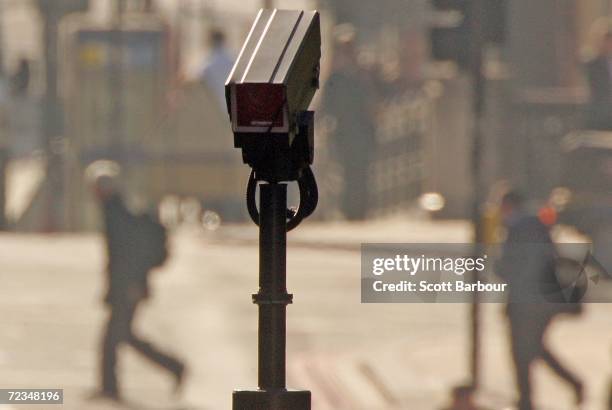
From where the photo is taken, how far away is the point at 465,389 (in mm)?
11109

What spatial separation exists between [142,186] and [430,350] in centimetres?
919

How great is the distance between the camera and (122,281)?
40.4ft

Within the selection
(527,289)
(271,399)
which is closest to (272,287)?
(271,399)

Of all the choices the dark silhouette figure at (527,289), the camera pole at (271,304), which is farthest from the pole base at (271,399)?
the dark silhouette figure at (527,289)

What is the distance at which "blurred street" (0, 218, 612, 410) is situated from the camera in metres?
11.7

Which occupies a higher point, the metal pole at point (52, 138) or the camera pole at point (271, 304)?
the metal pole at point (52, 138)

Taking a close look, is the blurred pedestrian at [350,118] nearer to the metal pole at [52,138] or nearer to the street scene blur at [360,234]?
the street scene blur at [360,234]

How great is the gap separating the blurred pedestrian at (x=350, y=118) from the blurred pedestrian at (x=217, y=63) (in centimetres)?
92

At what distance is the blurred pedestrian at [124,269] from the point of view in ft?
39.4

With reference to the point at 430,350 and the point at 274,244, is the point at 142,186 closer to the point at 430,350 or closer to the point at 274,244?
the point at 430,350

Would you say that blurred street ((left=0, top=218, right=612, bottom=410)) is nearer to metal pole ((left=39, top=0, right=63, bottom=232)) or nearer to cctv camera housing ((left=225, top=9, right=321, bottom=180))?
metal pole ((left=39, top=0, right=63, bottom=232))

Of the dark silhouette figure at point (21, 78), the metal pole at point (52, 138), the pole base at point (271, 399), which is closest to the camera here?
the pole base at point (271, 399)

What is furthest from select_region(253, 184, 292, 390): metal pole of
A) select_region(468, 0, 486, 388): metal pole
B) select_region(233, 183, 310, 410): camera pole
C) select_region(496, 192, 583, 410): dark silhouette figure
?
select_region(468, 0, 486, 388): metal pole

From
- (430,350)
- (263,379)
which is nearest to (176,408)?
(430,350)
